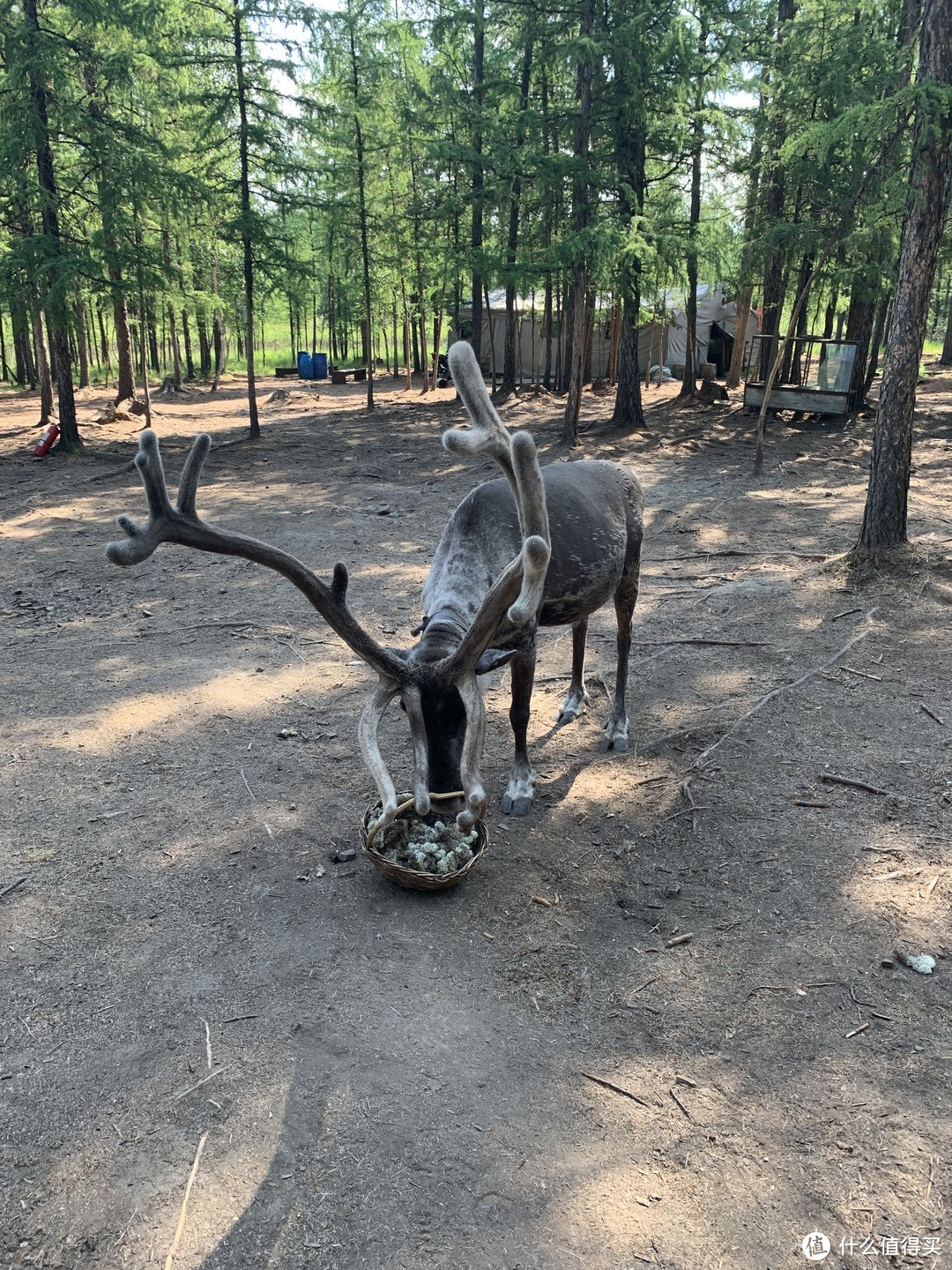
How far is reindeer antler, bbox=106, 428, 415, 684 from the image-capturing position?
3736 millimetres

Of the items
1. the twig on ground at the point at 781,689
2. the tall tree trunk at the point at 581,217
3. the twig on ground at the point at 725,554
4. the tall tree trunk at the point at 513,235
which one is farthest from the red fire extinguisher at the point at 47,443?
the twig on ground at the point at 781,689

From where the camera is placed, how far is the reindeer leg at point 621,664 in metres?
5.86

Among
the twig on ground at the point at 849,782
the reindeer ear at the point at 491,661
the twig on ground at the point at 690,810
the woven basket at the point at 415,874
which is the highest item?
the reindeer ear at the point at 491,661

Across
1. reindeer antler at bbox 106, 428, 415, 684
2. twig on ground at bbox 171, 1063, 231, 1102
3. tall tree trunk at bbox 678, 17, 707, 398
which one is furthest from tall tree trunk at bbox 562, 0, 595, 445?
twig on ground at bbox 171, 1063, 231, 1102

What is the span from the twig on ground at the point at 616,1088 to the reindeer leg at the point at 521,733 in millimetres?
1911

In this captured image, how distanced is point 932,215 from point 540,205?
40.6ft

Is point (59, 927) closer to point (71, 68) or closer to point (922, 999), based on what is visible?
point (922, 999)

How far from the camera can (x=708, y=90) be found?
1706 cm

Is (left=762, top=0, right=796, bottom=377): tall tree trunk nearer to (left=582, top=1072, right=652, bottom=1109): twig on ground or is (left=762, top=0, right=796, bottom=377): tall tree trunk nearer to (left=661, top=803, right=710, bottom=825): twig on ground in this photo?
(left=661, top=803, right=710, bottom=825): twig on ground

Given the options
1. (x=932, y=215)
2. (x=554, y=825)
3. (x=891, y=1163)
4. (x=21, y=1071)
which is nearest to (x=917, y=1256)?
(x=891, y=1163)

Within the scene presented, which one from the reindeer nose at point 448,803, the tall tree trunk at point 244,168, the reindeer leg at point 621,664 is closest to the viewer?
the reindeer nose at point 448,803

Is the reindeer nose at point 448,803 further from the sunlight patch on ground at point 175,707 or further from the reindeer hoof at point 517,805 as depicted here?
the sunlight patch on ground at point 175,707

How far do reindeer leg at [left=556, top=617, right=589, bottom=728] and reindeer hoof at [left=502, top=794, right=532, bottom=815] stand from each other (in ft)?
3.92

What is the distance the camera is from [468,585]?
15.8 ft
